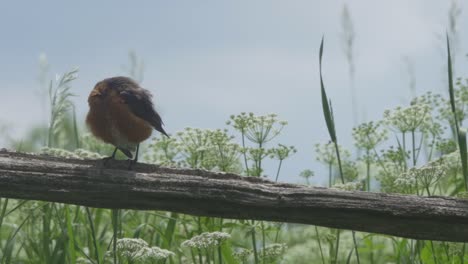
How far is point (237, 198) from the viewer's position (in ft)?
10.4

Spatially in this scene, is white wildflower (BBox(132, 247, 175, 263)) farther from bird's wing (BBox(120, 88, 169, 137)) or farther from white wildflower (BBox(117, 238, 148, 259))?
bird's wing (BBox(120, 88, 169, 137))

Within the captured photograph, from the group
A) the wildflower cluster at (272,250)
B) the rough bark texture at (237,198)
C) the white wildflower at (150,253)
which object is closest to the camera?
the rough bark texture at (237,198)

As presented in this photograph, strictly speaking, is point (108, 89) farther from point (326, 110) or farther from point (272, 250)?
point (326, 110)

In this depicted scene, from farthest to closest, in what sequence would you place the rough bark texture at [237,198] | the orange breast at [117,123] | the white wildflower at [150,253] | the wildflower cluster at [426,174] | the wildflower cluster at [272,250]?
the orange breast at [117,123], the wildflower cluster at [272,250], the wildflower cluster at [426,174], the white wildflower at [150,253], the rough bark texture at [237,198]

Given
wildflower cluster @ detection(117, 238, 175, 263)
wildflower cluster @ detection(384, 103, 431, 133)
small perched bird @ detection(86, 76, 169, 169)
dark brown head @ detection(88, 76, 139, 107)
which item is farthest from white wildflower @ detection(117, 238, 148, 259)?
wildflower cluster @ detection(384, 103, 431, 133)

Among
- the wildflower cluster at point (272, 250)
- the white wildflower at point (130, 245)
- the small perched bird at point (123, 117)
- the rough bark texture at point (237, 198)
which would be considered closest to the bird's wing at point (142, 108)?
the small perched bird at point (123, 117)

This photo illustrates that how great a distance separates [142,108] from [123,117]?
0.42 feet

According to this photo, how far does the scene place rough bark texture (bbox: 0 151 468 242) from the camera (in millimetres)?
3178

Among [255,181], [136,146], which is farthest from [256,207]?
[136,146]

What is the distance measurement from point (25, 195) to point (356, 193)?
1367 mm

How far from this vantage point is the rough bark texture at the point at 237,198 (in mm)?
3178

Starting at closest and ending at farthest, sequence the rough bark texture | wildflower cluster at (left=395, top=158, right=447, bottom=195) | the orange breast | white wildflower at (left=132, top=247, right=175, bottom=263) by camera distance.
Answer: the rough bark texture → white wildflower at (left=132, top=247, right=175, bottom=263) → wildflower cluster at (left=395, top=158, right=447, bottom=195) → the orange breast

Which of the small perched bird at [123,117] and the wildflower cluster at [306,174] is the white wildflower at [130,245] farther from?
the wildflower cluster at [306,174]

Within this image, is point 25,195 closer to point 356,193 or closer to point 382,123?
point 356,193
